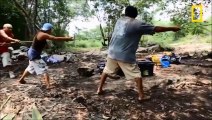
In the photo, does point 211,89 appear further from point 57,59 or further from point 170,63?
point 57,59

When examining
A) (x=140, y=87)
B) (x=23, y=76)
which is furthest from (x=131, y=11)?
(x=23, y=76)

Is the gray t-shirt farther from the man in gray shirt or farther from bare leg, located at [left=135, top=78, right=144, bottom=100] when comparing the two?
bare leg, located at [left=135, top=78, right=144, bottom=100]

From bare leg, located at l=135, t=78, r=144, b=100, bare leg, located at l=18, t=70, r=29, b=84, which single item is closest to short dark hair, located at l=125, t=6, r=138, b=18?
bare leg, located at l=135, t=78, r=144, b=100

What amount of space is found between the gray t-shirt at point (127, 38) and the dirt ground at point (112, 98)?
2.87ft

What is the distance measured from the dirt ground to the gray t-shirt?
876 millimetres

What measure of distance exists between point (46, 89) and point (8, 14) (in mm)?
10395

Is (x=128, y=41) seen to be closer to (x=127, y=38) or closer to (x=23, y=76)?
(x=127, y=38)

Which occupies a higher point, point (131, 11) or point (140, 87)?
point (131, 11)

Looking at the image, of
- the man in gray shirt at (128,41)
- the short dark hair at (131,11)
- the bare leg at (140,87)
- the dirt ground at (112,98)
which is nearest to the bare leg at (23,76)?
the dirt ground at (112,98)

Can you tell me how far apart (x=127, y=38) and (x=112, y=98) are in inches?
48.4

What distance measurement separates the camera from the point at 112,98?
6367mm

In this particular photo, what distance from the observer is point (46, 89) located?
715cm

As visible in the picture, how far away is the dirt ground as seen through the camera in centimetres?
566

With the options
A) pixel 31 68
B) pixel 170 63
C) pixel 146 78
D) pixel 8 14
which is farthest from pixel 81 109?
pixel 8 14
